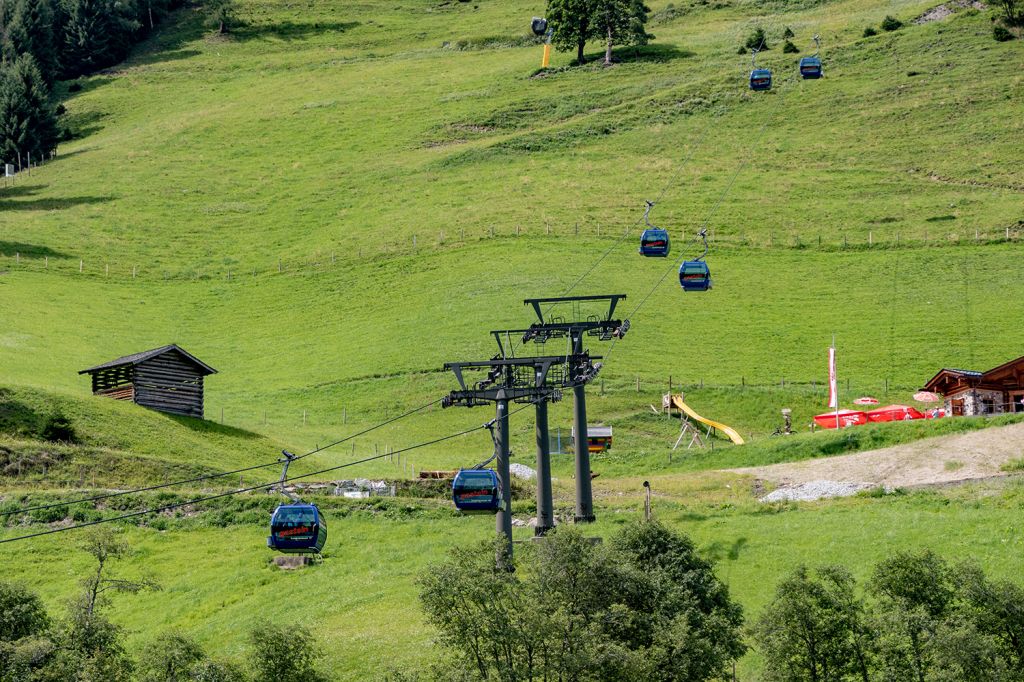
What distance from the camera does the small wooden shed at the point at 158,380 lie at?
7669 cm

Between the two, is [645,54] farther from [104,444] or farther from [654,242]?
[104,444]

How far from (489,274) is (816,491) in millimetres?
49776

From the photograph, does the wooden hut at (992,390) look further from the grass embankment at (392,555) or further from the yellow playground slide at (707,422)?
the grass embankment at (392,555)

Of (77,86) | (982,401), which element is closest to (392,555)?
(982,401)

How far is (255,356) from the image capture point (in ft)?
329

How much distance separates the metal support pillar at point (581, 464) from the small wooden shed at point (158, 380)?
102 ft

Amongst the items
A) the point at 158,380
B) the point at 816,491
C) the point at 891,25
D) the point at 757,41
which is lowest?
the point at 816,491

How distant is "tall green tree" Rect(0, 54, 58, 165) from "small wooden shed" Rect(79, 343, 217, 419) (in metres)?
92.0

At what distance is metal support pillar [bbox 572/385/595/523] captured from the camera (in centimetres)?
5238

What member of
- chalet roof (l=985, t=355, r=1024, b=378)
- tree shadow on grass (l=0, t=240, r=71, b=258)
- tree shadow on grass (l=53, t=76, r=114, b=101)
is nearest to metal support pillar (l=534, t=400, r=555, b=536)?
chalet roof (l=985, t=355, r=1024, b=378)

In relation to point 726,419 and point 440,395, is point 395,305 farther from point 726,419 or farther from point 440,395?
point 726,419

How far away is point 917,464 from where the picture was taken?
6075 cm

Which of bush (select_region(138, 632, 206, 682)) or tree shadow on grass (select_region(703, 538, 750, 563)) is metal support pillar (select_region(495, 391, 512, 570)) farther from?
tree shadow on grass (select_region(703, 538, 750, 563))

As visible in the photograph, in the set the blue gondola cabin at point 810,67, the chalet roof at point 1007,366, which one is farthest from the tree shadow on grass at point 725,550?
the blue gondola cabin at point 810,67
